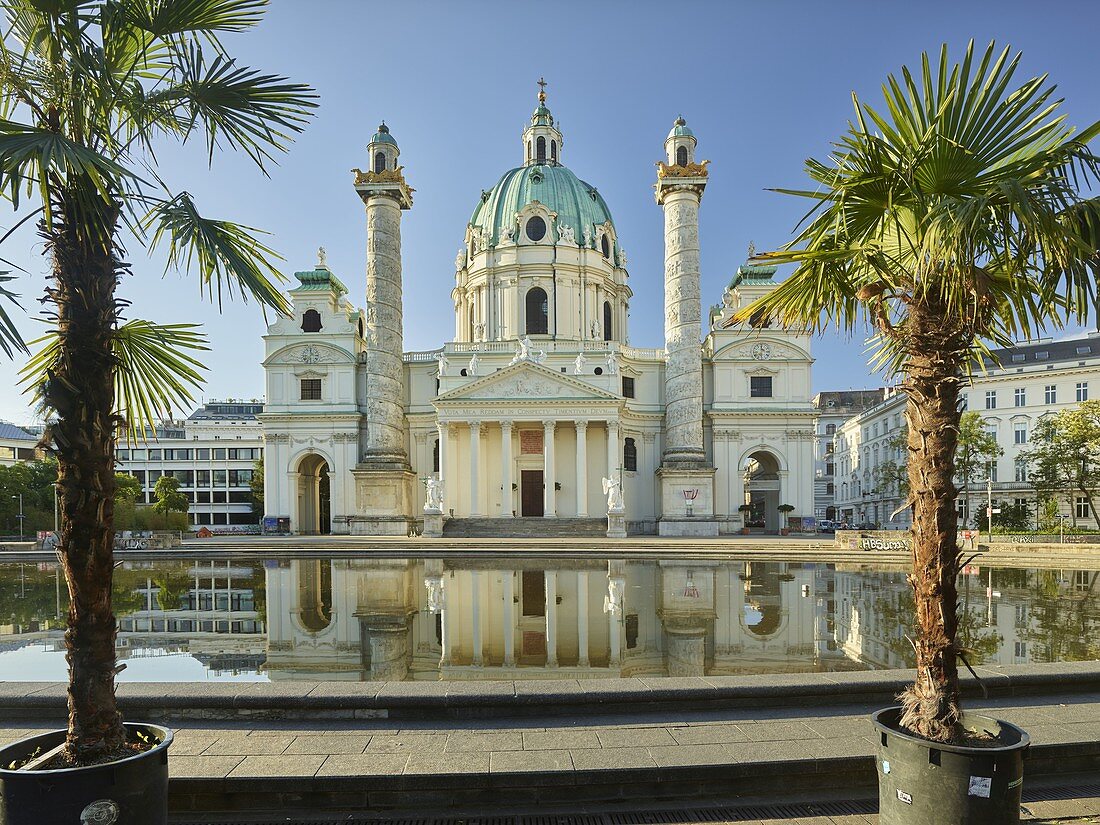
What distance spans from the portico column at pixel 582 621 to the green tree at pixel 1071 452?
40.4 metres

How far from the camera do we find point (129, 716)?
22.6ft

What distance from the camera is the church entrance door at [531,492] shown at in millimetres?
50562

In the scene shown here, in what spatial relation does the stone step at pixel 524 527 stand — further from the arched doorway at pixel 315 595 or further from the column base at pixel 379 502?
the arched doorway at pixel 315 595

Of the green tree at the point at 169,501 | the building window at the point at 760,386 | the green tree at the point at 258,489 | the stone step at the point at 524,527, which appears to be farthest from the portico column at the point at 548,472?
the green tree at the point at 258,489

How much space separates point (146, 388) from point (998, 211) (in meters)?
6.29

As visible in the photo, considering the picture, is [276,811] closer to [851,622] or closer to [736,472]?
[851,622]

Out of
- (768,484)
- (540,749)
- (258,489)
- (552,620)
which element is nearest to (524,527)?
(768,484)

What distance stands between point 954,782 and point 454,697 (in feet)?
14.2

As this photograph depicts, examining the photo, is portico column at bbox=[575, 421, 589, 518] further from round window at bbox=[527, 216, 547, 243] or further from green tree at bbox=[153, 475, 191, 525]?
green tree at bbox=[153, 475, 191, 525]

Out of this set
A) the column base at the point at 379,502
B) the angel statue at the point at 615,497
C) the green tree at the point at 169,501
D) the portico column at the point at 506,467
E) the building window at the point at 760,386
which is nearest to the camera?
the angel statue at the point at 615,497

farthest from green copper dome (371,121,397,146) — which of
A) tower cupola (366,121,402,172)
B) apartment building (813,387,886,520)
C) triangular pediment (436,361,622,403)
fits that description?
apartment building (813,387,886,520)

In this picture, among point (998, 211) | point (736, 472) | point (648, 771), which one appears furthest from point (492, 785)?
point (736, 472)

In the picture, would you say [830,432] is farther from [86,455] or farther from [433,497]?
[86,455]

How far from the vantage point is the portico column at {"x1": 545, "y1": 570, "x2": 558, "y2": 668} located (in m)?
10.2
